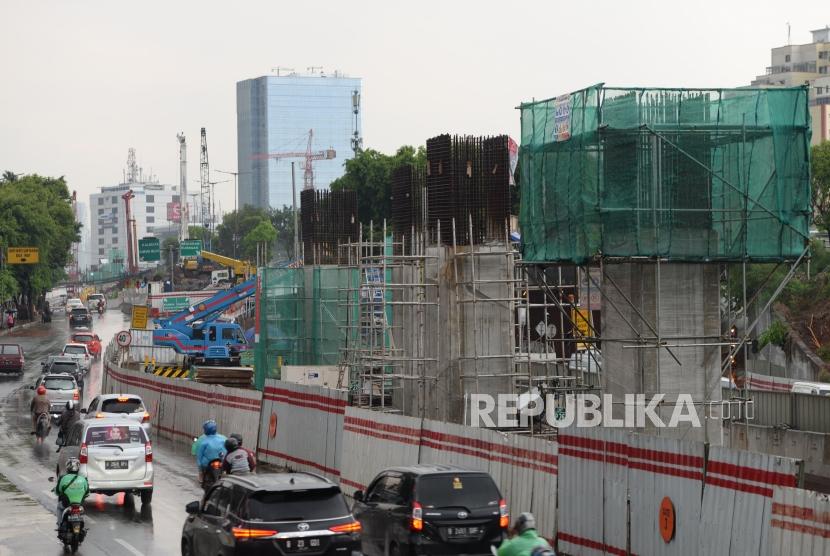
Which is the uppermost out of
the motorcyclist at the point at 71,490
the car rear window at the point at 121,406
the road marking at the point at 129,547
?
the motorcyclist at the point at 71,490

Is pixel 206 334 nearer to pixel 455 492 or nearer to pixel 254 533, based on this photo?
pixel 455 492

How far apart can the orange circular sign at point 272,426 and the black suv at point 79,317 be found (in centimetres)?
7568

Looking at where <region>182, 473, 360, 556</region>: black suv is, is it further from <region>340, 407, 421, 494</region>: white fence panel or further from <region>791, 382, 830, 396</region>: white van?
<region>791, 382, 830, 396</region>: white van

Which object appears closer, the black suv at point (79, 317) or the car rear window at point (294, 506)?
the car rear window at point (294, 506)

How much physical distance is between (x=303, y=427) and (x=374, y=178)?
79347mm

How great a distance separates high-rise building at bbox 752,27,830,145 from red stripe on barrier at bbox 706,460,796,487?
14390cm

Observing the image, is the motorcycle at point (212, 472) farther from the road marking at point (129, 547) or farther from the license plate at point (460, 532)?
the license plate at point (460, 532)

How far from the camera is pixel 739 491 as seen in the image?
14422 mm

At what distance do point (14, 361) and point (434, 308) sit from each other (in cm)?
3847

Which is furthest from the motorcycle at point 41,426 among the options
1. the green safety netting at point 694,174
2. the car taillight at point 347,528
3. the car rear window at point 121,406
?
the car taillight at point 347,528

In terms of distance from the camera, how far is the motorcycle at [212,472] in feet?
73.0

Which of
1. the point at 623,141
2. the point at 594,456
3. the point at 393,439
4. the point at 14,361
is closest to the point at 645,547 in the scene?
the point at 594,456

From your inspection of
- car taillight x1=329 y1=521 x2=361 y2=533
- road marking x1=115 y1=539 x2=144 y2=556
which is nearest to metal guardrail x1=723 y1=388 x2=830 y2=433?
road marking x1=115 y1=539 x2=144 y2=556

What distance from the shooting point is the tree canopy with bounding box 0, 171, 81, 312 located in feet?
380
